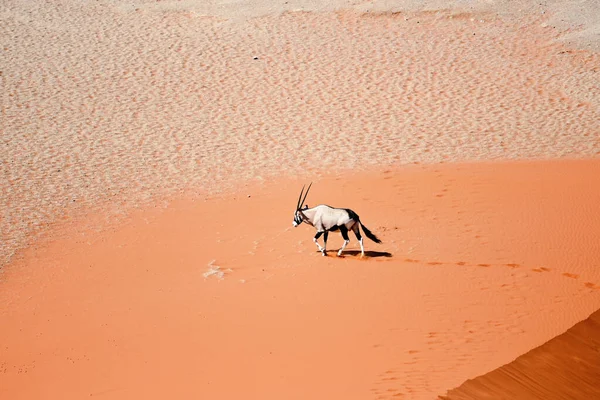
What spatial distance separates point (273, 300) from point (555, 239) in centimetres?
486

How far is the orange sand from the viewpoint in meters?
9.60

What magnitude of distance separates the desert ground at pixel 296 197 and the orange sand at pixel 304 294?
0.04m

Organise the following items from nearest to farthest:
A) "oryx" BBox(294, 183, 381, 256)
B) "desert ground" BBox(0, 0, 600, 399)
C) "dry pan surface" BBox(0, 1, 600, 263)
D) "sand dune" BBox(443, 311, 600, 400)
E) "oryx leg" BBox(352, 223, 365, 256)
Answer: "sand dune" BBox(443, 311, 600, 400) < "desert ground" BBox(0, 0, 600, 399) < "oryx" BBox(294, 183, 381, 256) < "oryx leg" BBox(352, 223, 365, 256) < "dry pan surface" BBox(0, 1, 600, 263)

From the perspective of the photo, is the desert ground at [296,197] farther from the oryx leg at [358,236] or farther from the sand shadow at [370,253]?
the oryx leg at [358,236]

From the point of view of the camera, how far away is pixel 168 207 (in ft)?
50.3

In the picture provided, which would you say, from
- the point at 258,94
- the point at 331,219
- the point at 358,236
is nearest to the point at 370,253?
the point at 358,236

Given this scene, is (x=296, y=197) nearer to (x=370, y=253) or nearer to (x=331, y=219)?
(x=370, y=253)

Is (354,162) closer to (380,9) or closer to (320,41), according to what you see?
(320,41)

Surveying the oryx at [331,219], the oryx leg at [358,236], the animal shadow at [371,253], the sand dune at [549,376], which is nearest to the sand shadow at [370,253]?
the animal shadow at [371,253]

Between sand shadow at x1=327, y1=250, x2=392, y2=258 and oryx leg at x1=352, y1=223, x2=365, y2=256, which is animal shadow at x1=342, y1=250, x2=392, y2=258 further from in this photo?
oryx leg at x1=352, y1=223, x2=365, y2=256

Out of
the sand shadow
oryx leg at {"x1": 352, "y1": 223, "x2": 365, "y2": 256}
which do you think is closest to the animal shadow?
the sand shadow

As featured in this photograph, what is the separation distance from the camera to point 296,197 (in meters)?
15.3

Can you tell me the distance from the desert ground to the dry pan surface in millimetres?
75

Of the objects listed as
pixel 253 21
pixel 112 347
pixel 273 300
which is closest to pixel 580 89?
pixel 253 21
